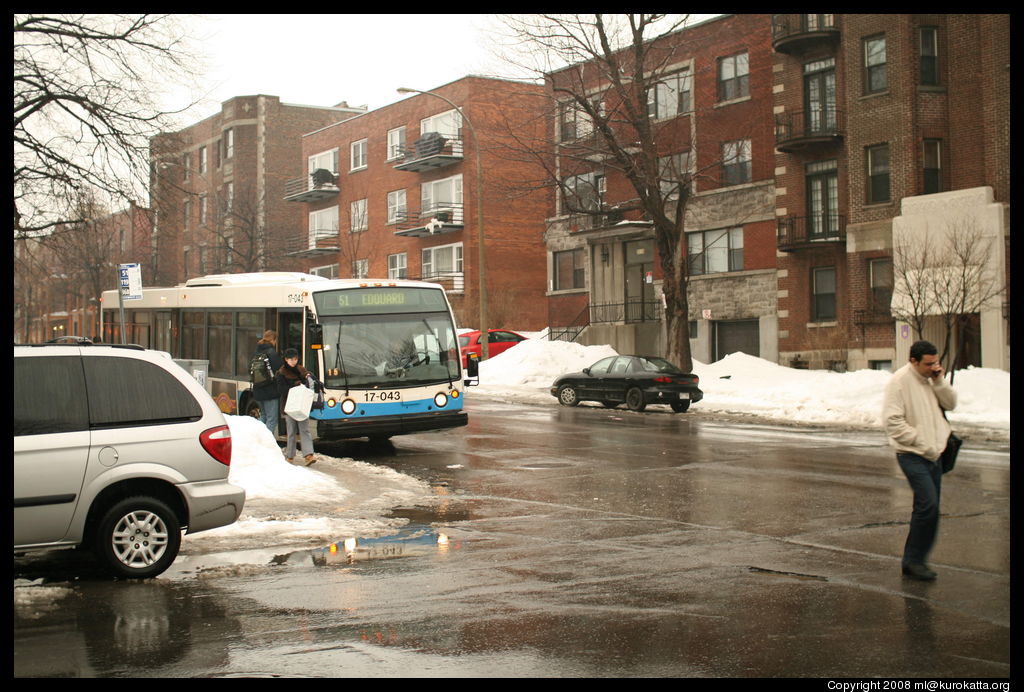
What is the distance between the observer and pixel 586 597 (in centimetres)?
762

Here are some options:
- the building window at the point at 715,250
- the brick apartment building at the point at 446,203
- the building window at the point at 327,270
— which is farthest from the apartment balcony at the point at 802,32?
the building window at the point at 327,270

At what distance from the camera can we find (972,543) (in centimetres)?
974

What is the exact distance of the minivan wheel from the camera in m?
8.20

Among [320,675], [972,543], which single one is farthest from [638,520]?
[320,675]

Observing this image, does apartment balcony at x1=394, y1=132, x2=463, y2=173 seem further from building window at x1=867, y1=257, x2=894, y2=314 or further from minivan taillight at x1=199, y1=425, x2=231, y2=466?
minivan taillight at x1=199, y1=425, x2=231, y2=466

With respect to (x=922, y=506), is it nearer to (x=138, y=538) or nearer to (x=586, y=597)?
(x=586, y=597)

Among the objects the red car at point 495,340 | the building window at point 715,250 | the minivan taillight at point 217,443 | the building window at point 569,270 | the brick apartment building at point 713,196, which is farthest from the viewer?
the building window at point 569,270

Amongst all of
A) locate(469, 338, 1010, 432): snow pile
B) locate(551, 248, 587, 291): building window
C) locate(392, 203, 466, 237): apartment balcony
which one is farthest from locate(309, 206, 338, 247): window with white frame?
locate(469, 338, 1010, 432): snow pile

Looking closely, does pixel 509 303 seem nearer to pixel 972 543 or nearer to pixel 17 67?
pixel 17 67

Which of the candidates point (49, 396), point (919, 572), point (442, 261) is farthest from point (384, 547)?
point (442, 261)

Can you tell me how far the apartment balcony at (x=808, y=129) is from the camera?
34531 millimetres

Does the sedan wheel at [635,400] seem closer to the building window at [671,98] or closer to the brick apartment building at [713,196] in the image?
the brick apartment building at [713,196]

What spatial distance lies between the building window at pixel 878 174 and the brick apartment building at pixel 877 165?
0.04 m

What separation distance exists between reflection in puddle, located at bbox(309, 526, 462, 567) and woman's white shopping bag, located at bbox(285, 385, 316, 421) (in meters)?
5.18
